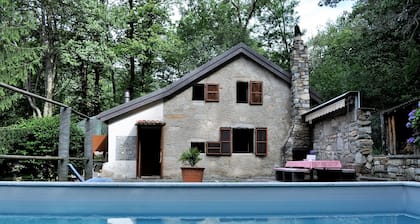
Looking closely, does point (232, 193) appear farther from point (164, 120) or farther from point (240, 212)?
point (164, 120)

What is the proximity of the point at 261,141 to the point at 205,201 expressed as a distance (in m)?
9.92

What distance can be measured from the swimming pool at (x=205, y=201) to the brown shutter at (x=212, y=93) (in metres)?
9.72

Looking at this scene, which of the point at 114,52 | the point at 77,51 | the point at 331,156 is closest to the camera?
the point at 331,156

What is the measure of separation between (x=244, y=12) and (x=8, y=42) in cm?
1479

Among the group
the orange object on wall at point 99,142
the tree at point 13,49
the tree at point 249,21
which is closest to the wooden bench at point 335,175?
the orange object on wall at point 99,142

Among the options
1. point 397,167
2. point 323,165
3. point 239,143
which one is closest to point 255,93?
point 239,143

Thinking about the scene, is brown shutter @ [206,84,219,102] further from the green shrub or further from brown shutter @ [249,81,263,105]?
the green shrub

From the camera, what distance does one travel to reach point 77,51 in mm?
17000

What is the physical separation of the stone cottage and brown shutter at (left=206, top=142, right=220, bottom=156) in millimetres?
→ 38

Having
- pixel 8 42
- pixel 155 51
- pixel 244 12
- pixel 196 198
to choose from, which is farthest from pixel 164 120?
pixel 244 12

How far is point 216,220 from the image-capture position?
→ 14.5ft

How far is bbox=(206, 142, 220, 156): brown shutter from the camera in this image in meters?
14.0

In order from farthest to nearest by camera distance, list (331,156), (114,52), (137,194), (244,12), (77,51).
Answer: (244,12) < (114,52) < (77,51) < (331,156) < (137,194)

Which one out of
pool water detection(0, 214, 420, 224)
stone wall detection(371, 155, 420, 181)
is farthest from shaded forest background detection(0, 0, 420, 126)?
pool water detection(0, 214, 420, 224)
